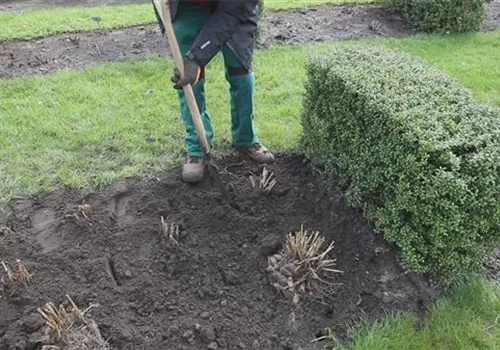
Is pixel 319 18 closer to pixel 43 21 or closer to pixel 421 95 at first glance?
pixel 43 21

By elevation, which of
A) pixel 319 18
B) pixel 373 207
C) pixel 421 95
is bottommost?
pixel 319 18

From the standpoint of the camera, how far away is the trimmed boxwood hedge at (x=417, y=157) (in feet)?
9.95

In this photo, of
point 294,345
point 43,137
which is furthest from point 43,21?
point 294,345

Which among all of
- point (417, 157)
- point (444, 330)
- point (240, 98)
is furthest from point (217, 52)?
point (444, 330)

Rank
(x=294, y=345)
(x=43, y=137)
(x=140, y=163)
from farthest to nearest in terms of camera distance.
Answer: (x=43, y=137) < (x=140, y=163) < (x=294, y=345)

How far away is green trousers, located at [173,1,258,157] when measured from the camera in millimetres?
4066

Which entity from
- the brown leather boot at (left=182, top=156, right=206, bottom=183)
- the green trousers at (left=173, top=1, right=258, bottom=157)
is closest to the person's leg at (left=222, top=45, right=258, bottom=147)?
the green trousers at (left=173, top=1, right=258, bottom=157)

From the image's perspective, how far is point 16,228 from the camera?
401cm

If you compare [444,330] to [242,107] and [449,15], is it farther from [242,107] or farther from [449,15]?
[449,15]

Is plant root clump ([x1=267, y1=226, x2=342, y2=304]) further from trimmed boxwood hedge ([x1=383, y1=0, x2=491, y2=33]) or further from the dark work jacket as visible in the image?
trimmed boxwood hedge ([x1=383, y1=0, x2=491, y2=33])

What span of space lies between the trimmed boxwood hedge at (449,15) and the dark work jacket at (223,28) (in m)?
4.30

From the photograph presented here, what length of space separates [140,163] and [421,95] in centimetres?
235

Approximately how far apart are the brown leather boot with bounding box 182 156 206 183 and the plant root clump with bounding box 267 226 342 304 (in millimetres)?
1148

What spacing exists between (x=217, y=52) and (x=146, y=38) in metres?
3.94
